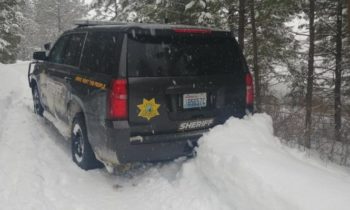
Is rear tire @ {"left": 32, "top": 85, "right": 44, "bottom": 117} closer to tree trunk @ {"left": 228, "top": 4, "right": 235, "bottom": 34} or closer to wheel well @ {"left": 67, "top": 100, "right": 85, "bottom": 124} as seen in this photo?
wheel well @ {"left": 67, "top": 100, "right": 85, "bottom": 124}

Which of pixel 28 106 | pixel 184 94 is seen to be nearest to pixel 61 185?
pixel 184 94

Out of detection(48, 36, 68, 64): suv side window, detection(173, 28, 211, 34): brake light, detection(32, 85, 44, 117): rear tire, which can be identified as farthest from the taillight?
detection(32, 85, 44, 117): rear tire

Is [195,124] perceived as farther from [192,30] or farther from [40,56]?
[40,56]

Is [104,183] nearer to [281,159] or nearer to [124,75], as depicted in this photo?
[124,75]

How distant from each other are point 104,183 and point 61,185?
1.87 feet

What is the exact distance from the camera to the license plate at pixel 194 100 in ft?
16.8

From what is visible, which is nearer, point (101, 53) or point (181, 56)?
point (181, 56)

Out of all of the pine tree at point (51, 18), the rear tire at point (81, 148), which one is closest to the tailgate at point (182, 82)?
the rear tire at point (81, 148)

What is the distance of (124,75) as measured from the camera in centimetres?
474

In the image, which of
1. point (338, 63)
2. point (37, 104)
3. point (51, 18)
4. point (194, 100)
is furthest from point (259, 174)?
point (51, 18)

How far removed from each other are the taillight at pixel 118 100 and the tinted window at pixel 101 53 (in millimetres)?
218

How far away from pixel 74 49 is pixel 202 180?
311cm

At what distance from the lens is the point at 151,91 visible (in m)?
4.86

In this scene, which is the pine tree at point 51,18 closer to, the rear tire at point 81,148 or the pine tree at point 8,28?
the pine tree at point 8,28
